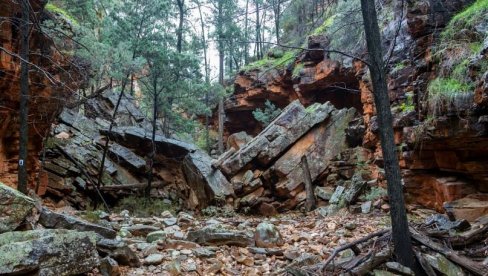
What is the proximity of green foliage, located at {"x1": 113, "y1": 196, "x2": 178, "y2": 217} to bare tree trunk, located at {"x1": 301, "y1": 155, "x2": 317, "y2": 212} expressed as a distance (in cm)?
540

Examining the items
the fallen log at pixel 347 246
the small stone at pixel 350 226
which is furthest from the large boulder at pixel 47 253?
the small stone at pixel 350 226

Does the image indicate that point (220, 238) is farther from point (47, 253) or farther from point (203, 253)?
point (47, 253)

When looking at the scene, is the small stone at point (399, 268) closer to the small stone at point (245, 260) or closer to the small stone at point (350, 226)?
the small stone at point (245, 260)

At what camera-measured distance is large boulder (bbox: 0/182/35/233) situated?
13.1 ft

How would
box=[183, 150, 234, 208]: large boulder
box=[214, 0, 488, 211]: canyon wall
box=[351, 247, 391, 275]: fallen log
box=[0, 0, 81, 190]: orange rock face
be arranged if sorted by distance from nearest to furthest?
box=[351, 247, 391, 275]: fallen log, box=[214, 0, 488, 211]: canyon wall, box=[0, 0, 81, 190]: orange rock face, box=[183, 150, 234, 208]: large boulder

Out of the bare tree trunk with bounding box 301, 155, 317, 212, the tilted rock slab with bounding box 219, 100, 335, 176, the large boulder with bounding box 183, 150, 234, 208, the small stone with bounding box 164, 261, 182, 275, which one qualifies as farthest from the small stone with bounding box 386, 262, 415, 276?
the tilted rock slab with bounding box 219, 100, 335, 176

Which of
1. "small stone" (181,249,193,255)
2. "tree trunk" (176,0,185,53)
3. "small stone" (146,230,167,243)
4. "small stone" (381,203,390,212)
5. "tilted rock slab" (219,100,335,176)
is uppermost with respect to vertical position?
"tree trunk" (176,0,185,53)

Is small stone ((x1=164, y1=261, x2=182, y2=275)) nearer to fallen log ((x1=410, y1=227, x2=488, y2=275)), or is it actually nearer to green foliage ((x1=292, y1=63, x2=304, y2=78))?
fallen log ((x1=410, y1=227, x2=488, y2=275))

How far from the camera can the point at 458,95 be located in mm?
6703

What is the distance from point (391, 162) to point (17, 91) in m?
9.33

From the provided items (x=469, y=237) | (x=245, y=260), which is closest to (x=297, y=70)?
(x=469, y=237)

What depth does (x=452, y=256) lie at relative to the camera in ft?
15.8

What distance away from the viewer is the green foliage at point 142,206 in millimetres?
14008

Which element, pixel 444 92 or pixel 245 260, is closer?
pixel 245 260
